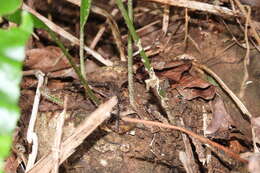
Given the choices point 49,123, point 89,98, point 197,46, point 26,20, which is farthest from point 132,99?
point 26,20

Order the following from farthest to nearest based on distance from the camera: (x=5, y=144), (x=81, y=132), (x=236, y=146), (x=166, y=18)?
(x=166, y=18) < (x=236, y=146) < (x=81, y=132) < (x=5, y=144)

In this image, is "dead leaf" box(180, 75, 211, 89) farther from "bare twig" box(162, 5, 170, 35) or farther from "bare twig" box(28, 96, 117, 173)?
"bare twig" box(28, 96, 117, 173)

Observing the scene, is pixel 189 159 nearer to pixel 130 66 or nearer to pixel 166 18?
pixel 130 66

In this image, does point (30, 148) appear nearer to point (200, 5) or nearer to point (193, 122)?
point (193, 122)

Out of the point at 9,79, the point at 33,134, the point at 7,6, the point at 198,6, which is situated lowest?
the point at 33,134

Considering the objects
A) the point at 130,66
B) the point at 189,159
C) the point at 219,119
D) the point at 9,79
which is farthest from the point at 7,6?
the point at 219,119

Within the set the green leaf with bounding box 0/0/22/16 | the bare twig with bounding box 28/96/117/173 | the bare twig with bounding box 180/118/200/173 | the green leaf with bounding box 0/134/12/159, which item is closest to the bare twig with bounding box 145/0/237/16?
the bare twig with bounding box 180/118/200/173
